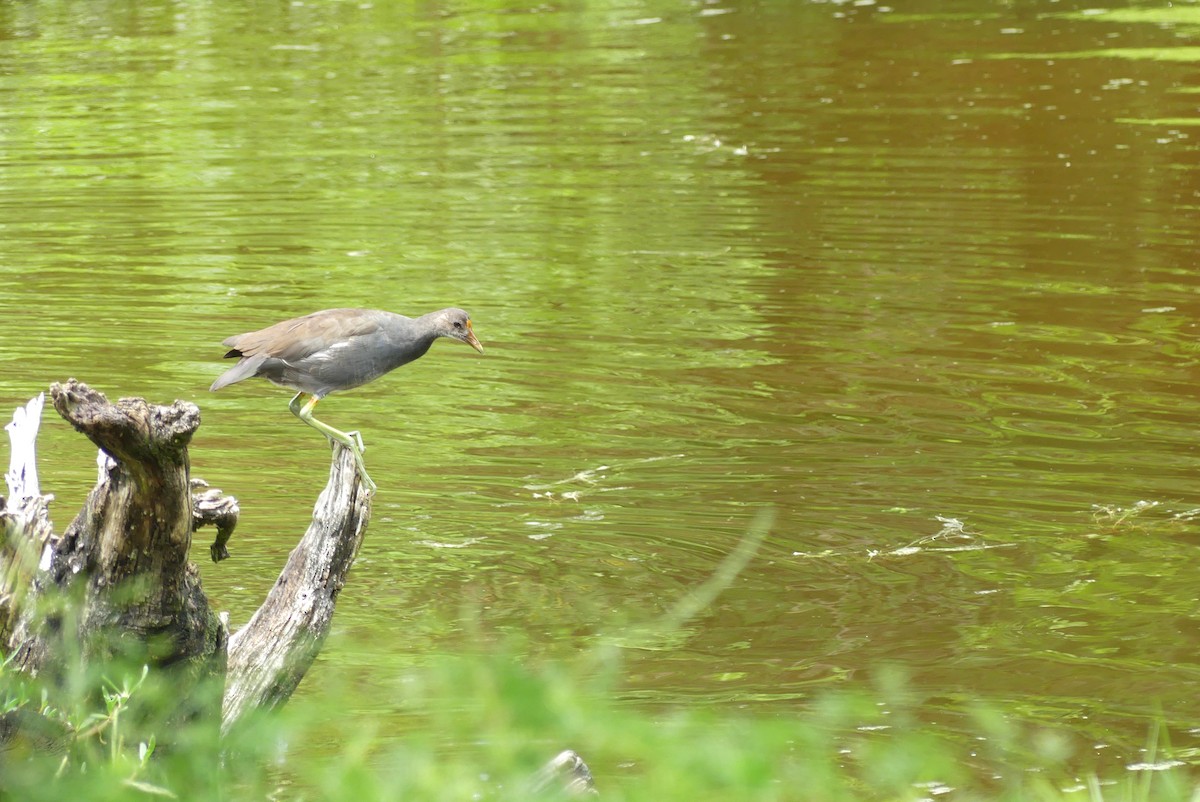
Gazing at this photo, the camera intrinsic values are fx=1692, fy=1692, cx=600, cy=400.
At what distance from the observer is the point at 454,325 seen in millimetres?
6152

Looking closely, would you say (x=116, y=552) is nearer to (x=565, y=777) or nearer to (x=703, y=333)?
(x=565, y=777)

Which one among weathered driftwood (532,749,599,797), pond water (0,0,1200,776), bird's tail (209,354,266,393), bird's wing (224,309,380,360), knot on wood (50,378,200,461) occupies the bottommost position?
pond water (0,0,1200,776)

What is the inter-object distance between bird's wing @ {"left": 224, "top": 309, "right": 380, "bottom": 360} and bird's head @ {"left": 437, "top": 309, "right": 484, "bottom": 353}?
0.84 ft

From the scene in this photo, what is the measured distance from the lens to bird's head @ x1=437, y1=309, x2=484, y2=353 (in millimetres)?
6086

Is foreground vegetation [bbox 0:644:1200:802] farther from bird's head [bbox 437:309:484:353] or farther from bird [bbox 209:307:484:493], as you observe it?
bird's head [bbox 437:309:484:353]

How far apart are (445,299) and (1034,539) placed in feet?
18.9

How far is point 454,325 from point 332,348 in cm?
51

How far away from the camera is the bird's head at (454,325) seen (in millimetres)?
6086

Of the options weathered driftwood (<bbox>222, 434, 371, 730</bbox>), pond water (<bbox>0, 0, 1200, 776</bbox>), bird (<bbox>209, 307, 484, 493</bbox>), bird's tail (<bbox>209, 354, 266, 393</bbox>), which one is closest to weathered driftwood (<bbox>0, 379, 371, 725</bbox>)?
weathered driftwood (<bbox>222, 434, 371, 730</bbox>)

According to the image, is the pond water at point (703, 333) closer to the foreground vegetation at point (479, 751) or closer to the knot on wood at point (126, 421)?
the foreground vegetation at point (479, 751)

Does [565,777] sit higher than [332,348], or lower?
lower

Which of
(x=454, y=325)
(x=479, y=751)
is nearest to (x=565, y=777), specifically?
(x=479, y=751)

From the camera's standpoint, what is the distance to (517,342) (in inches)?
471

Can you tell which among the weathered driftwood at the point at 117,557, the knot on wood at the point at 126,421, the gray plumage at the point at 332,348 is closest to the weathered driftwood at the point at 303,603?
the weathered driftwood at the point at 117,557
